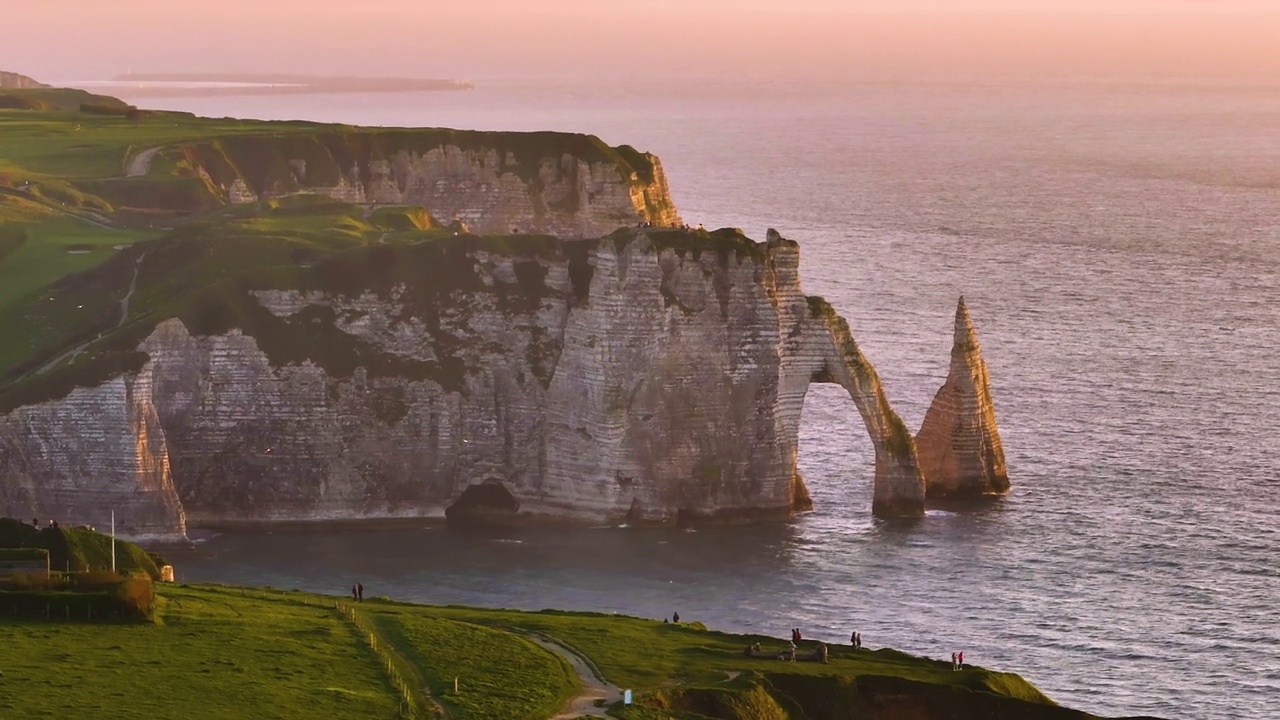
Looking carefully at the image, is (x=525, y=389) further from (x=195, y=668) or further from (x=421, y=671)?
(x=195, y=668)

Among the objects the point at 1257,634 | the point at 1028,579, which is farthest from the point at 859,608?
the point at 1257,634

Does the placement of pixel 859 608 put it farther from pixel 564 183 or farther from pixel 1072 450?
pixel 564 183

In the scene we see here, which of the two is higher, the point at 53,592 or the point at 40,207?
the point at 40,207

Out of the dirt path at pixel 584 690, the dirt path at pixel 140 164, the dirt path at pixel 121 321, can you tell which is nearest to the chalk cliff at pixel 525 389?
the dirt path at pixel 121 321

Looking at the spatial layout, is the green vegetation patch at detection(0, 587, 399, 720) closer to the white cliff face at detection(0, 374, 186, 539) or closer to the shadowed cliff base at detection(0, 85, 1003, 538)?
the white cliff face at detection(0, 374, 186, 539)

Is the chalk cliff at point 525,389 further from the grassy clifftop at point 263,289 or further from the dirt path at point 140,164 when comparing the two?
the dirt path at point 140,164

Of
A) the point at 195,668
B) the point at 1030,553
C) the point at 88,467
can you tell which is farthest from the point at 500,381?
the point at 195,668
